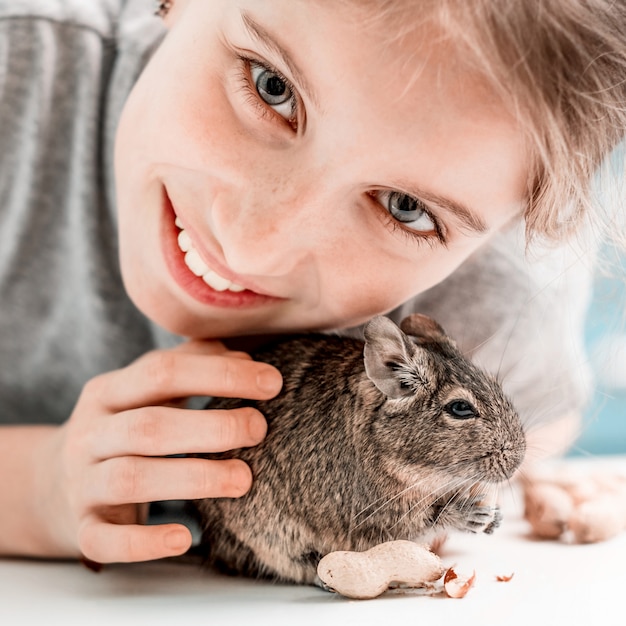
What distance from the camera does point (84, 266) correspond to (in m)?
1.74

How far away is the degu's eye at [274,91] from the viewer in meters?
1.16

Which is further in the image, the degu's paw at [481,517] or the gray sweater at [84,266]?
the gray sweater at [84,266]

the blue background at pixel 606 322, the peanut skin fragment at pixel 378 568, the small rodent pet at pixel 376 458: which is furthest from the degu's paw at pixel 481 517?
the blue background at pixel 606 322

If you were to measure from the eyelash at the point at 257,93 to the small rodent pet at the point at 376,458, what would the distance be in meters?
0.33

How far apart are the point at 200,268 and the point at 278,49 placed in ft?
1.46

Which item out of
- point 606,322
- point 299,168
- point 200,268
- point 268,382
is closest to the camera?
point 299,168

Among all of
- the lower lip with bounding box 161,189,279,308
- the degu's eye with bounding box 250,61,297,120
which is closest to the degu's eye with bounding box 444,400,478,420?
the lower lip with bounding box 161,189,279,308

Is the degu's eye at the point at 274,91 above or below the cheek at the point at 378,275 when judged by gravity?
above

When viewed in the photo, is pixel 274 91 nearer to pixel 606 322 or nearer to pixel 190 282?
pixel 190 282

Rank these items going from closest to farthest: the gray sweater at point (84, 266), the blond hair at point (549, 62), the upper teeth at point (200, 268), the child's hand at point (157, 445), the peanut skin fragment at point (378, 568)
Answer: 1. the blond hair at point (549, 62)
2. the peanut skin fragment at point (378, 568)
3. the child's hand at point (157, 445)
4. the upper teeth at point (200, 268)
5. the gray sweater at point (84, 266)

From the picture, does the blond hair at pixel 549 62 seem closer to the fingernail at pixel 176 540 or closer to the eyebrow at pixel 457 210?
the eyebrow at pixel 457 210

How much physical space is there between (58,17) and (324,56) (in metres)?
0.87

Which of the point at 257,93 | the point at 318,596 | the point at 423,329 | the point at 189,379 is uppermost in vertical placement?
the point at 257,93

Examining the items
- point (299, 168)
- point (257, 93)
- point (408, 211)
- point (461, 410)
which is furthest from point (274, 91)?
point (461, 410)
